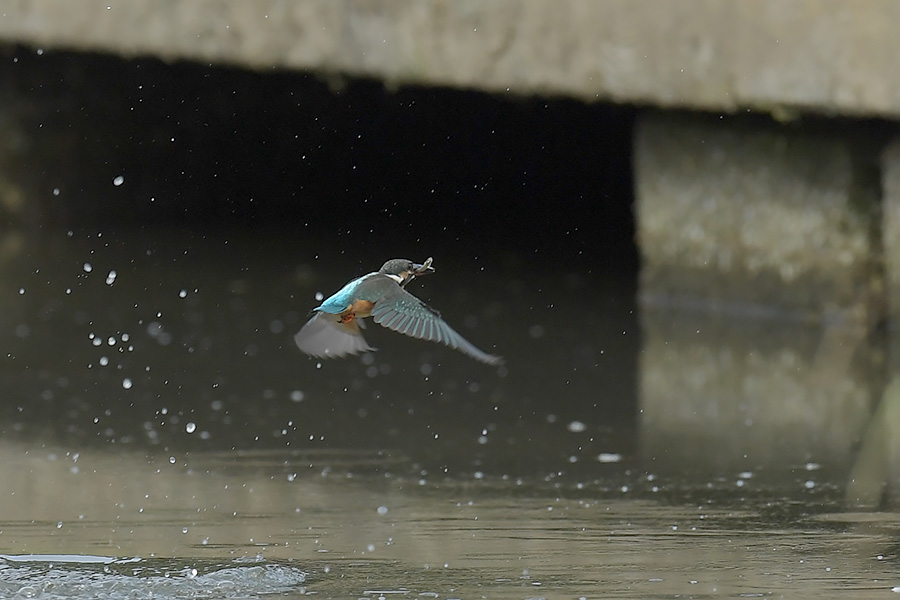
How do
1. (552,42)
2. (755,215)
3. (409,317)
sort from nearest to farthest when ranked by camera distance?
(409,317), (552,42), (755,215)

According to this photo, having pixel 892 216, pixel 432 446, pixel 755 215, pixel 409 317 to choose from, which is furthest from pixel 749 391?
pixel 409 317

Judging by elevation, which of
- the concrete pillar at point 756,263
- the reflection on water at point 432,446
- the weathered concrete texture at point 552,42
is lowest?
the reflection on water at point 432,446

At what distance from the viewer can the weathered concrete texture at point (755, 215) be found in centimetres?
574

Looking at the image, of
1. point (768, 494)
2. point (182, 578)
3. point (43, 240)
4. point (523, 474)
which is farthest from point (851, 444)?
point (43, 240)

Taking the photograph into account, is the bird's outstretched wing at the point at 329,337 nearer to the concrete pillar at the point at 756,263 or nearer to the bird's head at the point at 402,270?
the bird's head at the point at 402,270

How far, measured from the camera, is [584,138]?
29.1 feet

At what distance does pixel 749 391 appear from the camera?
5.00 meters

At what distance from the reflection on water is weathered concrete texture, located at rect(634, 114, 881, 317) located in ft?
0.62

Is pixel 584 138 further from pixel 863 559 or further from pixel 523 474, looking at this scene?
pixel 863 559

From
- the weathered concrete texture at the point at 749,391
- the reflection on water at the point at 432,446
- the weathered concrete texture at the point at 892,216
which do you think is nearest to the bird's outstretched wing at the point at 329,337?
the reflection on water at the point at 432,446

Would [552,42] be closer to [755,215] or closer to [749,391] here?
[755,215]

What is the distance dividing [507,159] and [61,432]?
5008 millimetres

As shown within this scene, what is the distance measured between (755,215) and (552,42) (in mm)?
1001

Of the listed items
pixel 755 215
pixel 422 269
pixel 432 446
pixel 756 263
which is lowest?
pixel 432 446
